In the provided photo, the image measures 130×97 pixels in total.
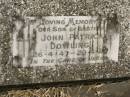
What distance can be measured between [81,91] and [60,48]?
13.2 inches

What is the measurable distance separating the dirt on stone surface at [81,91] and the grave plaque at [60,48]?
70 millimetres

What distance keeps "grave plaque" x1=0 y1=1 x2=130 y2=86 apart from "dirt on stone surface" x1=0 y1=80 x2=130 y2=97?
70mm

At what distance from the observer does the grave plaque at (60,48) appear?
2.16 m

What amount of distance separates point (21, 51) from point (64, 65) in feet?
0.95

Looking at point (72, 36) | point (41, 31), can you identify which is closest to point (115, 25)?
point (72, 36)

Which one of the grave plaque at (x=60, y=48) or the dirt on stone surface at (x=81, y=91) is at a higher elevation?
the grave plaque at (x=60, y=48)

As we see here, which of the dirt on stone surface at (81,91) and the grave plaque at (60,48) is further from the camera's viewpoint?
the dirt on stone surface at (81,91)

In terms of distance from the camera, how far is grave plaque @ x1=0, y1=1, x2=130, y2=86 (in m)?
2.16

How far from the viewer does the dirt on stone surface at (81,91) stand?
2291mm

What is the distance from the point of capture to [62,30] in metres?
2.23

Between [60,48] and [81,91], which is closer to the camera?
[60,48]

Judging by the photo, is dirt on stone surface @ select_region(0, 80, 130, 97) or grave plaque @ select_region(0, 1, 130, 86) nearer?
grave plaque @ select_region(0, 1, 130, 86)

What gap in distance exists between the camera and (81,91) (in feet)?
7.82

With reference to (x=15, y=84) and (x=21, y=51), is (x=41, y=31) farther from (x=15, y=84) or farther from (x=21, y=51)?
(x=15, y=84)
